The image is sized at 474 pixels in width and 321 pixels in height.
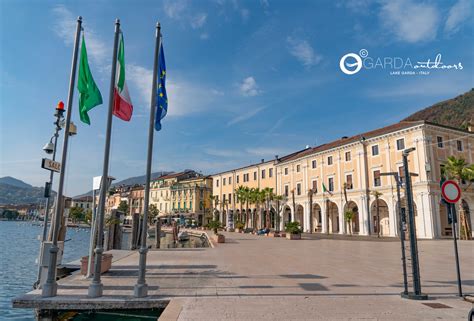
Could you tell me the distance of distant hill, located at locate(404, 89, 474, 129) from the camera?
412 ft

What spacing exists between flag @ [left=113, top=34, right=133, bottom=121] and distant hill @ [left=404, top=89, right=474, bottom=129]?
5098 inches

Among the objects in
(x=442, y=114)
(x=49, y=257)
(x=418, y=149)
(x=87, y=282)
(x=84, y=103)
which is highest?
(x=442, y=114)

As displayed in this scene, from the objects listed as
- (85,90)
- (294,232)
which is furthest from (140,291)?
(294,232)

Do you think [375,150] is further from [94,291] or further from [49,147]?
[94,291]

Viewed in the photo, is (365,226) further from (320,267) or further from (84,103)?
(84,103)

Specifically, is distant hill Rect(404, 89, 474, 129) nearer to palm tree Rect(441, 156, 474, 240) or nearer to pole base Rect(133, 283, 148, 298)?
palm tree Rect(441, 156, 474, 240)

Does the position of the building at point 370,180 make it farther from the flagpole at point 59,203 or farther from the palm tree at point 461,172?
the flagpole at point 59,203

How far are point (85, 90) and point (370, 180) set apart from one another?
132 feet

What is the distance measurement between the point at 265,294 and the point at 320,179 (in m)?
44.3

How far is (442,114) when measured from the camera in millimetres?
140250

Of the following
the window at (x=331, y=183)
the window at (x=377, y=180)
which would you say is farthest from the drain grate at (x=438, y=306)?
the window at (x=331, y=183)

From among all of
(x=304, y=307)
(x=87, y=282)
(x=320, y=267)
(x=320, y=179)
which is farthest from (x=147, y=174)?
(x=320, y=179)

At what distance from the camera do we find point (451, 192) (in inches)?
328

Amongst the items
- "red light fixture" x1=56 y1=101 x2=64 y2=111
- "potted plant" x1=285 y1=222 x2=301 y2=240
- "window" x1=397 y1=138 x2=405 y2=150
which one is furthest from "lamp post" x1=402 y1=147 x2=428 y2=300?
"window" x1=397 y1=138 x2=405 y2=150
